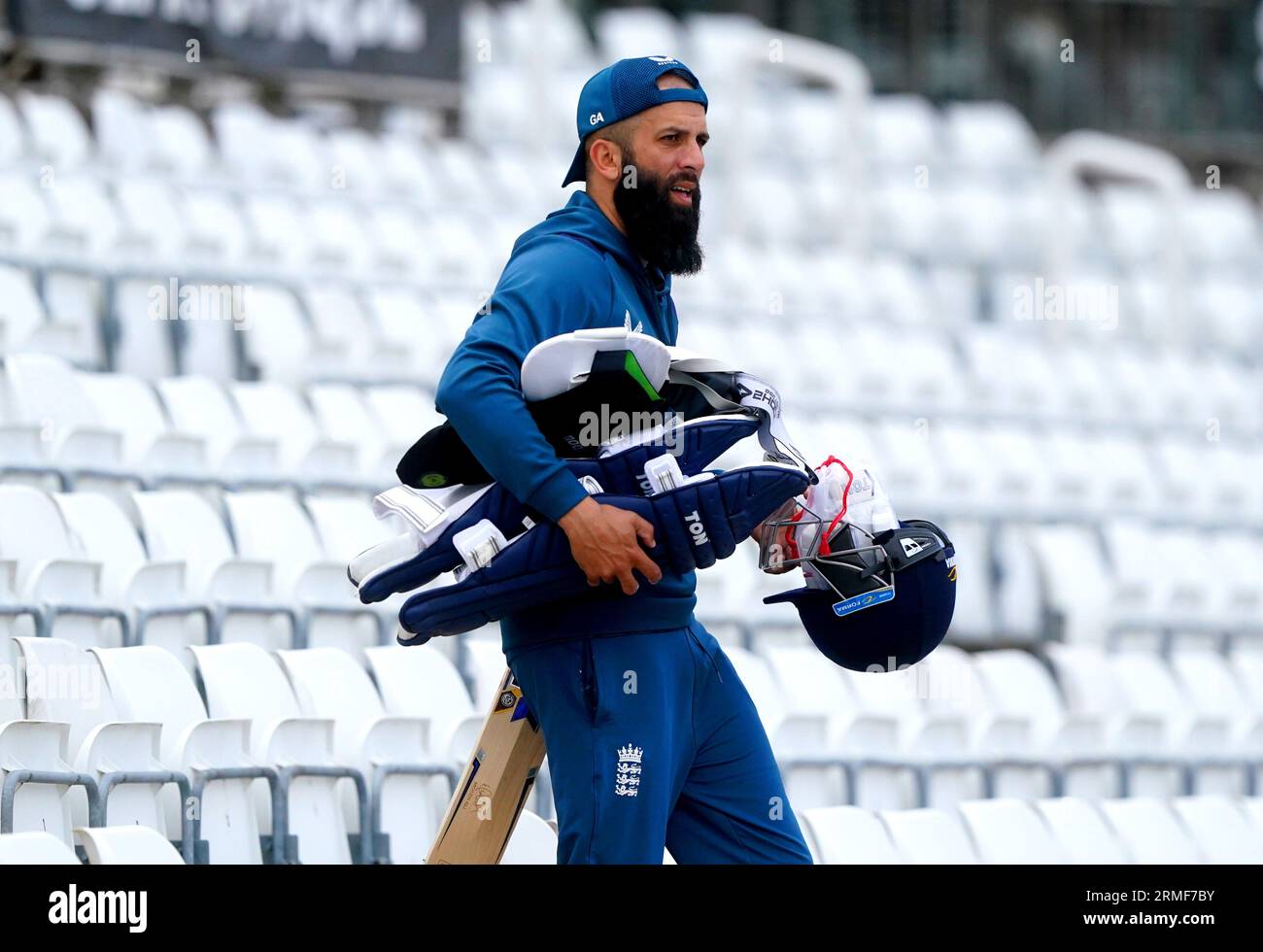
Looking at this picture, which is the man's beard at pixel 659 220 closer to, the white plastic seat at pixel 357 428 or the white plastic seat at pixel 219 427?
the white plastic seat at pixel 219 427

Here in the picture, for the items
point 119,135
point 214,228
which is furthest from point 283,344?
point 119,135

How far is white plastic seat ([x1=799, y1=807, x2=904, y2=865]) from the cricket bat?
159 cm

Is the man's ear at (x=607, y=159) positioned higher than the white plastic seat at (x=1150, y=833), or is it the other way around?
the man's ear at (x=607, y=159)

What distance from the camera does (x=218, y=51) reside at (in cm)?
1050

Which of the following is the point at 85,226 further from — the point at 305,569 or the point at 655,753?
the point at 655,753

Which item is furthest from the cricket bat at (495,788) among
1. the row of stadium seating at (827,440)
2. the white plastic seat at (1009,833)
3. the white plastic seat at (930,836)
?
the row of stadium seating at (827,440)

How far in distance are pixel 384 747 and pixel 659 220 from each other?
190cm

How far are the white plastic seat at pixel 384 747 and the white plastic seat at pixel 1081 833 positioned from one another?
1.68 metres

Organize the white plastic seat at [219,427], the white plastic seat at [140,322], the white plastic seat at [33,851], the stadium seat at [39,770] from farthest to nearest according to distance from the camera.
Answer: the white plastic seat at [140,322] < the white plastic seat at [219,427] < the stadium seat at [39,770] < the white plastic seat at [33,851]

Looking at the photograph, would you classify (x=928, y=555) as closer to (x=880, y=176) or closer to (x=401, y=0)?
(x=401, y=0)

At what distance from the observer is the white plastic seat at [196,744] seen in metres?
4.16

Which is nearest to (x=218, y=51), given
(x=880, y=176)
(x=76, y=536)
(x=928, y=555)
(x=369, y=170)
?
(x=369, y=170)

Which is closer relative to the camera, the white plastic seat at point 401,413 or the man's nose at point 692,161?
the man's nose at point 692,161
